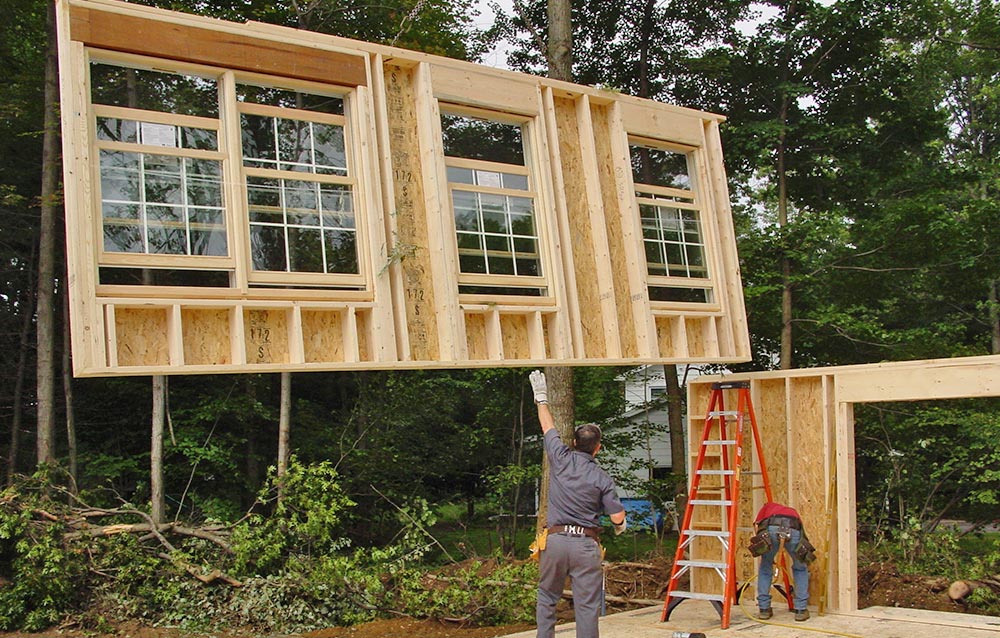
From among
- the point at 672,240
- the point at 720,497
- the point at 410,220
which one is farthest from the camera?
the point at 720,497

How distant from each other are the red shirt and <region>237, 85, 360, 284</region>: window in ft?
15.9

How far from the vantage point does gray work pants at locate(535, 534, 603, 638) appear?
20.3ft

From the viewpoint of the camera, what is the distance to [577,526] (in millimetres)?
6238

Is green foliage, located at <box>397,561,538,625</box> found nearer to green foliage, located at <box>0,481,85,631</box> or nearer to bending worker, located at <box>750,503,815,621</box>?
bending worker, located at <box>750,503,815,621</box>

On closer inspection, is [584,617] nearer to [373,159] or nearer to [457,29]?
[373,159]

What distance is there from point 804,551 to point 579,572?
11.7 ft

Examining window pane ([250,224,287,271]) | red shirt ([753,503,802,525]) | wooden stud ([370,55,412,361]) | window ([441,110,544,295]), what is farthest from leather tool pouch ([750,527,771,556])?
window pane ([250,224,287,271])

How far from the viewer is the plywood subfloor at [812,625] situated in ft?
26.8

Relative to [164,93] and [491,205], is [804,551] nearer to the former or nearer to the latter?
[491,205]

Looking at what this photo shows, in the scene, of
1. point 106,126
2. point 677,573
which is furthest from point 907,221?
point 106,126

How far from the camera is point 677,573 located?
358 inches

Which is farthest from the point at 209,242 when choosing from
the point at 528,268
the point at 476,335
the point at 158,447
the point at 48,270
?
the point at 48,270

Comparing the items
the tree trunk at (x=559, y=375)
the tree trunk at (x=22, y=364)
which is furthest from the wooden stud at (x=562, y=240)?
the tree trunk at (x=22, y=364)

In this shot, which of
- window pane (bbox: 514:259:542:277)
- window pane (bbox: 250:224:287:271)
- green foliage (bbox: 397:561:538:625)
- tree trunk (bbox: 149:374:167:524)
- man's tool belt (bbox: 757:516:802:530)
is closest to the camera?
window pane (bbox: 250:224:287:271)
